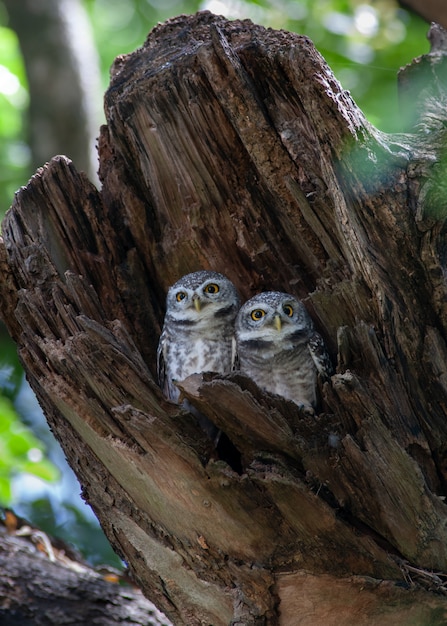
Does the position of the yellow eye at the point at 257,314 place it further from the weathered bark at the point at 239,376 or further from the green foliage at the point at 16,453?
the green foliage at the point at 16,453

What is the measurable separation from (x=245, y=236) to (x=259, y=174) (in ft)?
1.15

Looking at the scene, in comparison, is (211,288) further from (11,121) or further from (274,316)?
(11,121)

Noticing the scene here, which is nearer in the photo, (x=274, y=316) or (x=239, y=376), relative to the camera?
(x=239, y=376)

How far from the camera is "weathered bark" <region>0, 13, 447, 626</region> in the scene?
299cm

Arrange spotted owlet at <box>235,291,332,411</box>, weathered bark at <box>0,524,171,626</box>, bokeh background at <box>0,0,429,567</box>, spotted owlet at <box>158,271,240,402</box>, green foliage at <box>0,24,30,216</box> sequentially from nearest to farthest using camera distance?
spotted owlet at <box>235,291,332,411</box>
weathered bark at <box>0,524,171,626</box>
spotted owlet at <box>158,271,240,402</box>
bokeh background at <box>0,0,429,567</box>
green foliage at <box>0,24,30,216</box>

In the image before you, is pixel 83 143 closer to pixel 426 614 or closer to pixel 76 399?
pixel 76 399

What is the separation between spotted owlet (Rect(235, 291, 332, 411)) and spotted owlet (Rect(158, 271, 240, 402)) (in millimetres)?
218

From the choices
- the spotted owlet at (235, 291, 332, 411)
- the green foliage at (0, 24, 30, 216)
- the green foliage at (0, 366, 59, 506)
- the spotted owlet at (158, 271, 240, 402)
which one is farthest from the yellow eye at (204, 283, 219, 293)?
the green foliage at (0, 24, 30, 216)

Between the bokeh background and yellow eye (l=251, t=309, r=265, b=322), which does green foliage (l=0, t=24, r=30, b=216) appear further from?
yellow eye (l=251, t=309, r=265, b=322)

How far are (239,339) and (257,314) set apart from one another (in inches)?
9.2

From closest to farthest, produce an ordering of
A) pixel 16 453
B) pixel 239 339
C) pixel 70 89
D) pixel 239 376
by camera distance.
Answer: pixel 239 376 < pixel 239 339 < pixel 16 453 < pixel 70 89

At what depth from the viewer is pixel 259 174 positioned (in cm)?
390

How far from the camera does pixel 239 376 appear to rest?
315 cm

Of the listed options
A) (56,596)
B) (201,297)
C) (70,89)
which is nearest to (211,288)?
(201,297)
